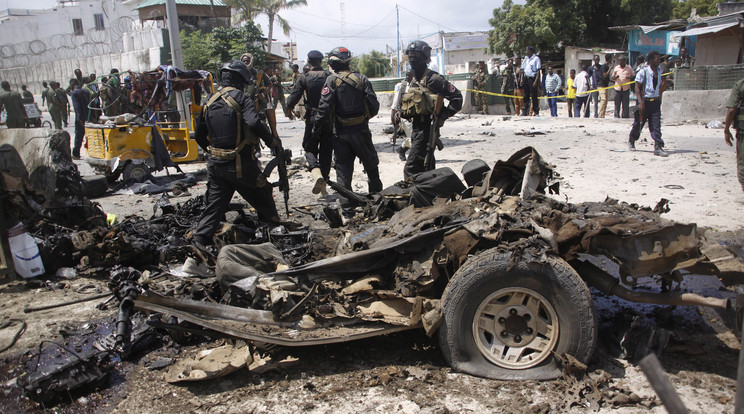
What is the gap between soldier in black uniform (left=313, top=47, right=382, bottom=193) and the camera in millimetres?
6641

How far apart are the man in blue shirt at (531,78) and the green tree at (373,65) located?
139 ft

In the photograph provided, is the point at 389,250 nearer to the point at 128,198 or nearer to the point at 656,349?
the point at 656,349

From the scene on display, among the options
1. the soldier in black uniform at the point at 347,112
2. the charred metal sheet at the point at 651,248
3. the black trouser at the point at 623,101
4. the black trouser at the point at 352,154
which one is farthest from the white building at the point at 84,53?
the charred metal sheet at the point at 651,248

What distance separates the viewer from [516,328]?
3.07 meters

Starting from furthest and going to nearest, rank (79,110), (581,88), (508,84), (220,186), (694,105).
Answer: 1. (508,84)
2. (581,88)
3. (694,105)
4. (79,110)
5. (220,186)

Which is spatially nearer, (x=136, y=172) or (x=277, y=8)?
(x=136, y=172)

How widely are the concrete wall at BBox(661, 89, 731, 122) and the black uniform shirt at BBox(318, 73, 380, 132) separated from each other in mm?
11545

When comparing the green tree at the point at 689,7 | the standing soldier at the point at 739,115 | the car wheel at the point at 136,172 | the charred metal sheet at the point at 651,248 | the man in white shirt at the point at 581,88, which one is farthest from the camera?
the green tree at the point at 689,7

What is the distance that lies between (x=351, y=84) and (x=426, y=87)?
3.35 ft

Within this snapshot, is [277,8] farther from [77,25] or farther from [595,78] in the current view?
[595,78]

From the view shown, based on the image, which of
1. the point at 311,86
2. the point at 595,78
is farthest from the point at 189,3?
the point at 311,86

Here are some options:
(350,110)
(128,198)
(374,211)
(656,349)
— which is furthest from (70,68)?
(656,349)

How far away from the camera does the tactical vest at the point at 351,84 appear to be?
663 centimetres

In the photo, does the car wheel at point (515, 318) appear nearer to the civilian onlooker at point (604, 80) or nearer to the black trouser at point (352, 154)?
the black trouser at point (352, 154)
